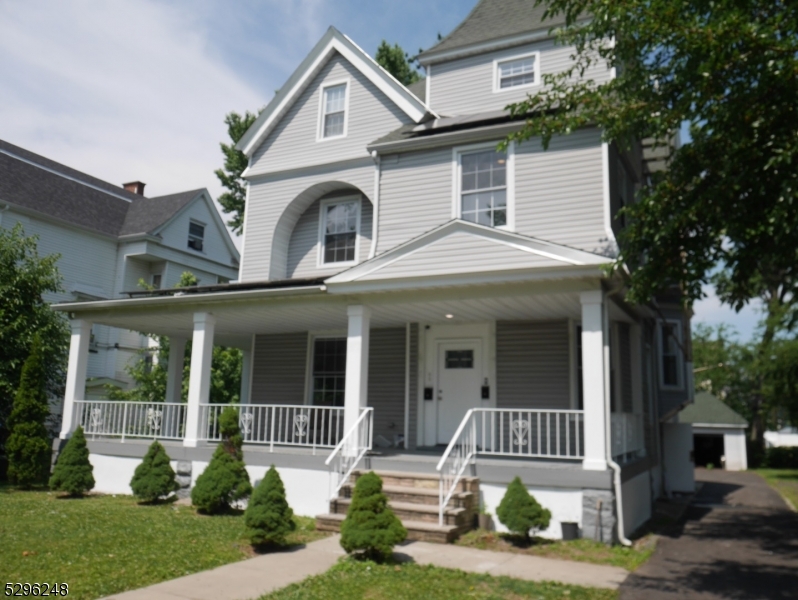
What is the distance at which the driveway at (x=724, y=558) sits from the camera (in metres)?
6.90

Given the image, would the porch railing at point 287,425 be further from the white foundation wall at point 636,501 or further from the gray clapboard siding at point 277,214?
the white foundation wall at point 636,501

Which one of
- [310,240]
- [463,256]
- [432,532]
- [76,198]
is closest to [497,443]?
[432,532]

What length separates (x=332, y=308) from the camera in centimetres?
1155

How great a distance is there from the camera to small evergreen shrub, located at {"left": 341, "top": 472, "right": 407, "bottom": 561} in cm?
734

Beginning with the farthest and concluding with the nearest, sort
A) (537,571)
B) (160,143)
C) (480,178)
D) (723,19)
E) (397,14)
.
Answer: (160,143) → (480,178) → (397,14) → (537,571) → (723,19)

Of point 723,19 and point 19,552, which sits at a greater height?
point 723,19

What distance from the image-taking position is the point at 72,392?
13.9 m

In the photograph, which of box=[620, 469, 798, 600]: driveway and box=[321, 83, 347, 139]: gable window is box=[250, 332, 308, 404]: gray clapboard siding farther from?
box=[620, 469, 798, 600]: driveway

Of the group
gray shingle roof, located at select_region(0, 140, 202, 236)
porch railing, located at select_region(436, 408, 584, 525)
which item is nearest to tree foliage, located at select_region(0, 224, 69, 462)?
gray shingle roof, located at select_region(0, 140, 202, 236)

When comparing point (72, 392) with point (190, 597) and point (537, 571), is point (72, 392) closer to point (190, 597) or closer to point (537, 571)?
point (190, 597)

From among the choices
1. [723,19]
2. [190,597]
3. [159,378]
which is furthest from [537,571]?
[159,378]

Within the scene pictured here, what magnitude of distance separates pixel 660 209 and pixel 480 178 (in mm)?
4975

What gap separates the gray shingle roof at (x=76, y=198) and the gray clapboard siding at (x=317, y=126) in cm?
1186

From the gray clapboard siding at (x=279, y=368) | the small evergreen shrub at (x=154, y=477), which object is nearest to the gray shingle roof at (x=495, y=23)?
the gray clapboard siding at (x=279, y=368)
